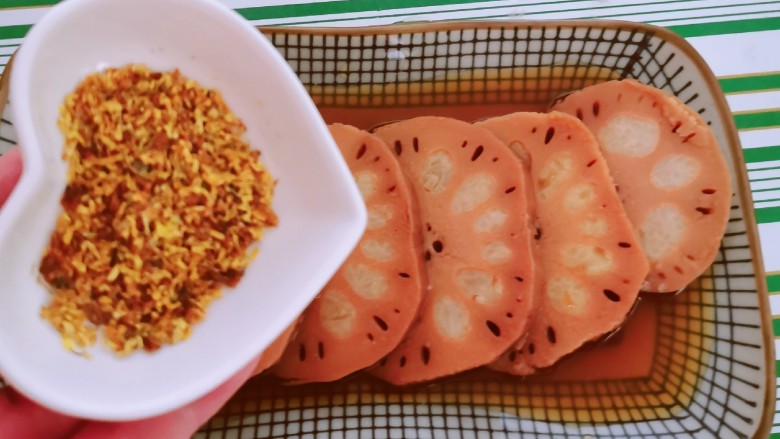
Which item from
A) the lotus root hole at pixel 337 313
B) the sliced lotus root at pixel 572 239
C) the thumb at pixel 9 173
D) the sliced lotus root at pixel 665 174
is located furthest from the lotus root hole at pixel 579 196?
the thumb at pixel 9 173

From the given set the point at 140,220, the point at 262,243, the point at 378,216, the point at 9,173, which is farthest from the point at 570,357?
the point at 9,173

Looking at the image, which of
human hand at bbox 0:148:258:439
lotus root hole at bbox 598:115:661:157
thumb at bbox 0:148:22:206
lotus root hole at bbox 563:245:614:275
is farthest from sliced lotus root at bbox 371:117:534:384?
thumb at bbox 0:148:22:206

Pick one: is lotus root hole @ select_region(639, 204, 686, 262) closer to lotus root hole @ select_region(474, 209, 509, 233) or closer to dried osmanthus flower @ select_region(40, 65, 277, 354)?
lotus root hole @ select_region(474, 209, 509, 233)

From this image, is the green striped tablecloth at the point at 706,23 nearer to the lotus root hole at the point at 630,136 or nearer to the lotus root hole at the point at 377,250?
the lotus root hole at the point at 630,136

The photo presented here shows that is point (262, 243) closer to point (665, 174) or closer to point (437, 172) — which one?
point (437, 172)

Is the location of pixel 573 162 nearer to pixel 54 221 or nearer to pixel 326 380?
pixel 326 380

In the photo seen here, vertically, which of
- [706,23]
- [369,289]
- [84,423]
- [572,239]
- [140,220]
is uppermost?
[706,23]

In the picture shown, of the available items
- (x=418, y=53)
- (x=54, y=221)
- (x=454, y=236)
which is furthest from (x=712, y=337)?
(x=54, y=221)
